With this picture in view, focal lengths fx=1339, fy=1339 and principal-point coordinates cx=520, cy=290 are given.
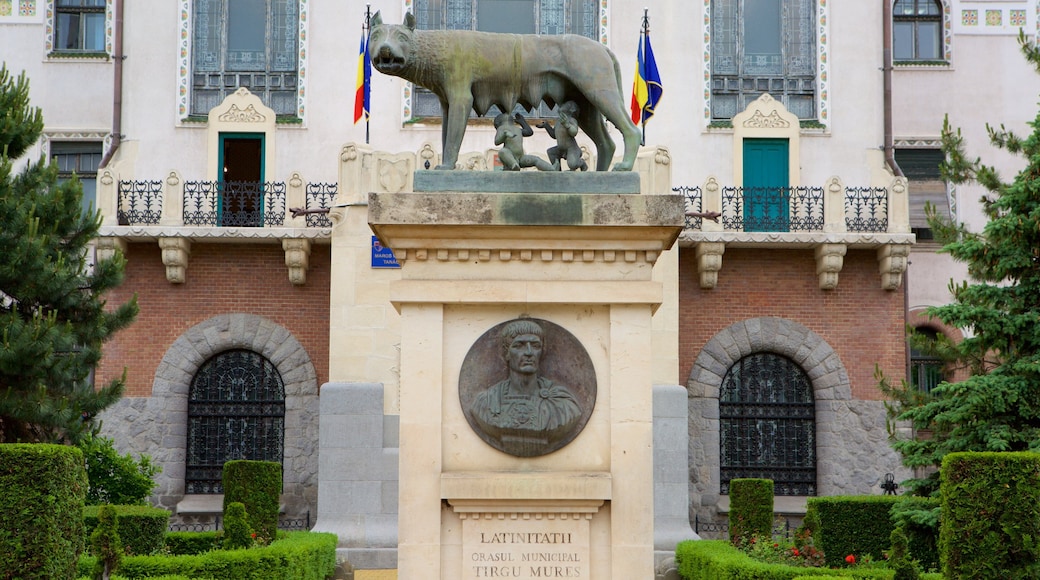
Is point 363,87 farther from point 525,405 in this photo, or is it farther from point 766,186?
point 525,405

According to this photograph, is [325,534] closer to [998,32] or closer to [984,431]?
[984,431]

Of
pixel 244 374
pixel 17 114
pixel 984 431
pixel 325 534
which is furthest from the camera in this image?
pixel 244 374

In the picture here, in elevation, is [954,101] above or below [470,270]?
above

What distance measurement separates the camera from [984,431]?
1633 centimetres

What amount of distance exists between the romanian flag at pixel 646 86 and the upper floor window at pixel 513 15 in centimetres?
259

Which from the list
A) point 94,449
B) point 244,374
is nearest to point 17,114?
point 94,449

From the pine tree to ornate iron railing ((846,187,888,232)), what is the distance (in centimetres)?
1247

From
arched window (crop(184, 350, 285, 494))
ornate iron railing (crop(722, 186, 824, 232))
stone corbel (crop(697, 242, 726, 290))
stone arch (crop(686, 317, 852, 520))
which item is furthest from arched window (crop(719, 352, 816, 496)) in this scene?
arched window (crop(184, 350, 285, 494))

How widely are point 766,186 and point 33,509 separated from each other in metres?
16.0

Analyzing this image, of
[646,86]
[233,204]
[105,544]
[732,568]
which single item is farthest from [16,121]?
[732,568]

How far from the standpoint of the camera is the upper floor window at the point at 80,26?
2566cm

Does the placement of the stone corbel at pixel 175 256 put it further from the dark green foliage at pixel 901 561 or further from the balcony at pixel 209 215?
the dark green foliage at pixel 901 561

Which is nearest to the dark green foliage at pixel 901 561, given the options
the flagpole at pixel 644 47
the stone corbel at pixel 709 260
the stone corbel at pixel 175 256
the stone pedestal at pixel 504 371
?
the stone pedestal at pixel 504 371

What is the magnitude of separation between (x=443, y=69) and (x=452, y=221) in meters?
1.14
